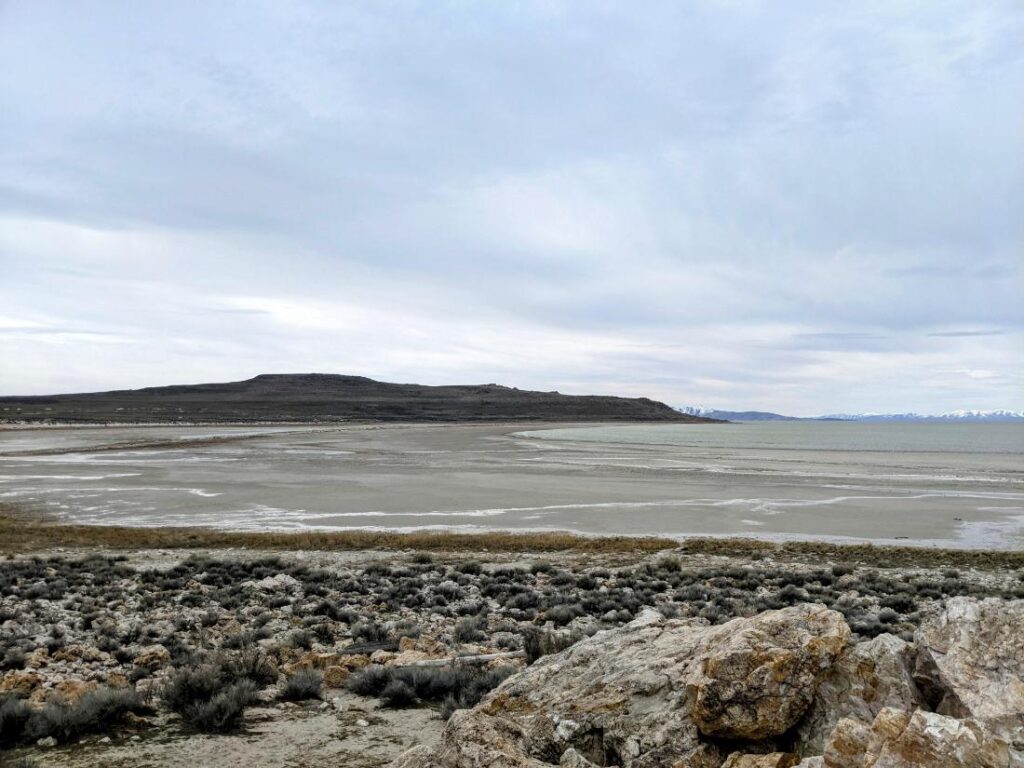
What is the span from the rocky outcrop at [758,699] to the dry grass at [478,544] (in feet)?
41.9

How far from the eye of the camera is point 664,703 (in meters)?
4.17

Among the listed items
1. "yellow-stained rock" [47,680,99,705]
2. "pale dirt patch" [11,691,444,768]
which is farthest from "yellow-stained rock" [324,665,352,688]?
"yellow-stained rock" [47,680,99,705]

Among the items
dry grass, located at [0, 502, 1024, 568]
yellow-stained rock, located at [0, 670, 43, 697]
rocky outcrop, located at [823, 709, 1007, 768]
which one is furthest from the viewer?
dry grass, located at [0, 502, 1024, 568]

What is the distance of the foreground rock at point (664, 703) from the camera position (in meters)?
3.80

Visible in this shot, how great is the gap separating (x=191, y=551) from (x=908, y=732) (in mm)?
16517

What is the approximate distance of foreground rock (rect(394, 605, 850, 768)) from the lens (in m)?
3.80

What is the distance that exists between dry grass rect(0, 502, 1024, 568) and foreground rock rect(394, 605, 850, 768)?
12.7m

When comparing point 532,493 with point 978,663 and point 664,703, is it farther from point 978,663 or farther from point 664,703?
point 978,663

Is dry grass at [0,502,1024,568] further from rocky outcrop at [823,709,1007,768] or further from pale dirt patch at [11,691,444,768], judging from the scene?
rocky outcrop at [823,709,1007,768]

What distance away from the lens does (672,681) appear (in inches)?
169

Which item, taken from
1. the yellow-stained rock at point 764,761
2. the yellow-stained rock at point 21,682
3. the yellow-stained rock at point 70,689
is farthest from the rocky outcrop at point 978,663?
the yellow-stained rock at point 21,682

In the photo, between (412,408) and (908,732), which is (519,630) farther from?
(412,408)

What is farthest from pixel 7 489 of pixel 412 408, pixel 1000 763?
pixel 412 408

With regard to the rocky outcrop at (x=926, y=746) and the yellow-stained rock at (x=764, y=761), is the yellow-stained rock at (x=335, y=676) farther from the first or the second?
the rocky outcrop at (x=926, y=746)
